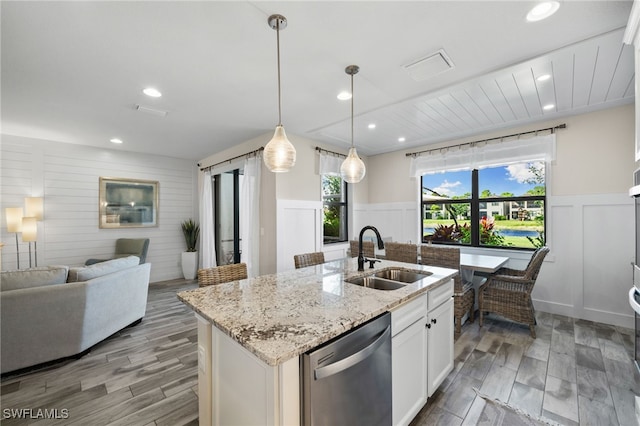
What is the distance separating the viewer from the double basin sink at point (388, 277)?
2.05m

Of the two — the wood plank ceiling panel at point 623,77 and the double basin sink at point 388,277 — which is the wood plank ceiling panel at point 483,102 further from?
the double basin sink at point 388,277

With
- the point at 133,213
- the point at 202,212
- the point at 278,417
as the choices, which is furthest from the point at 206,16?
the point at 133,213

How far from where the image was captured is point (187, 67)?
2303 millimetres

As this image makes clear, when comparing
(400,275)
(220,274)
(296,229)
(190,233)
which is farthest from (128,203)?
(400,275)

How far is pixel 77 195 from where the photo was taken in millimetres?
4680

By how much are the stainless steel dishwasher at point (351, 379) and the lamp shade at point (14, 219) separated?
5.29 metres

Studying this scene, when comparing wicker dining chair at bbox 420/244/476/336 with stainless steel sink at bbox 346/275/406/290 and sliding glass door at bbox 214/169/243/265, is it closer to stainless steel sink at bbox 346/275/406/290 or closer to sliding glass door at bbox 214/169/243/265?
stainless steel sink at bbox 346/275/406/290

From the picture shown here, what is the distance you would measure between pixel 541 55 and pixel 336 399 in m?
2.88

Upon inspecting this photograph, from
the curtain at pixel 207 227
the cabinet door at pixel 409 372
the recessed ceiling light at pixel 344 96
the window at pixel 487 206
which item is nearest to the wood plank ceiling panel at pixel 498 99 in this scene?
the window at pixel 487 206

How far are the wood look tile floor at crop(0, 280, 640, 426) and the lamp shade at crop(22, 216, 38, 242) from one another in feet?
8.07

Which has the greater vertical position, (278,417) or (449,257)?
(449,257)

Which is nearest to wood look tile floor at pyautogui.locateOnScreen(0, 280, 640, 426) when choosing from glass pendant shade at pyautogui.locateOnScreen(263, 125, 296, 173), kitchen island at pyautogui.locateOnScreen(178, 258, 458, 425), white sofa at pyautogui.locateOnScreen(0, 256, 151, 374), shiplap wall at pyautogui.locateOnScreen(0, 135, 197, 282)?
white sofa at pyautogui.locateOnScreen(0, 256, 151, 374)

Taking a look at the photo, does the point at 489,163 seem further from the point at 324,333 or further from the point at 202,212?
the point at 202,212

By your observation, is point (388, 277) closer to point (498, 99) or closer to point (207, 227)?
point (498, 99)
